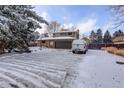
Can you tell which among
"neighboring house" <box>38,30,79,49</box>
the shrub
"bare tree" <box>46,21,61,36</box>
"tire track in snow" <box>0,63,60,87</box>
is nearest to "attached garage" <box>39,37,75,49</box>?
"neighboring house" <box>38,30,79,49</box>

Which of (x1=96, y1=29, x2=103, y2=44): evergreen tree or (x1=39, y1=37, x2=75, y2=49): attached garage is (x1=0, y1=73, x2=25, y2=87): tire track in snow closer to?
(x1=39, y1=37, x2=75, y2=49): attached garage

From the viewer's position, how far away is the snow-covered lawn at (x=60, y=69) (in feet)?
9.04

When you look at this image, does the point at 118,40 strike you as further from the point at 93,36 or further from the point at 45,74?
the point at 45,74

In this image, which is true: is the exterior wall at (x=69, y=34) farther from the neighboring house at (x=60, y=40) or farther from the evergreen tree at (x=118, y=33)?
the evergreen tree at (x=118, y=33)

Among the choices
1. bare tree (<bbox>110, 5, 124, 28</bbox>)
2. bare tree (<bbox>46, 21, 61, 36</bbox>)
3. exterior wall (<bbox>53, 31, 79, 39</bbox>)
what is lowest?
exterior wall (<bbox>53, 31, 79, 39</bbox>)

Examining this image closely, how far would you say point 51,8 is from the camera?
10.1 ft

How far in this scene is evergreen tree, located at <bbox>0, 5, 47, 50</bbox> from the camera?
3150 mm

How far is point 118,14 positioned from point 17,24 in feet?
5.38

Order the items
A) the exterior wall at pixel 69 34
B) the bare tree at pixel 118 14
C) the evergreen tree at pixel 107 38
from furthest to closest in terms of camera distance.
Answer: the exterior wall at pixel 69 34
the evergreen tree at pixel 107 38
the bare tree at pixel 118 14

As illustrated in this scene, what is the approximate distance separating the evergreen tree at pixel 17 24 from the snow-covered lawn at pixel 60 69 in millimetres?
262

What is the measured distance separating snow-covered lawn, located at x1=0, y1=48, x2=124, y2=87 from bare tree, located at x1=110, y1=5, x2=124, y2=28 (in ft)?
1.77

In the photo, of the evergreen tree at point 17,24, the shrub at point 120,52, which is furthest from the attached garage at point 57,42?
the shrub at point 120,52
